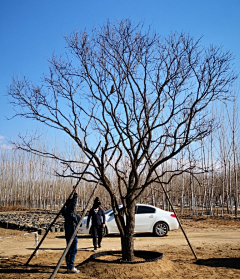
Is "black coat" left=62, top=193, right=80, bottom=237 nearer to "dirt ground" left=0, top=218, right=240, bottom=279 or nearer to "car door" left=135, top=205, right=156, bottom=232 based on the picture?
"dirt ground" left=0, top=218, right=240, bottom=279

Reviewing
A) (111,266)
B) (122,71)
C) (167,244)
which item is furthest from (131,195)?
(167,244)

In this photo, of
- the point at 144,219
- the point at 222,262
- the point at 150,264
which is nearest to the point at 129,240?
the point at 150,264

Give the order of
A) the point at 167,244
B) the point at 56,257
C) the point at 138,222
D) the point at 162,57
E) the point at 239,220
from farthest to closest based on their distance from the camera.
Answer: the point at 239,220
the point at 138,222
the point at 167,244
the point at 56,257
the point at 162,57

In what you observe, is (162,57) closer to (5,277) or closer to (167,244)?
(5,277)

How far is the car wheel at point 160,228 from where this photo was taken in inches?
508

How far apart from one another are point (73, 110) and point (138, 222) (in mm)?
7349

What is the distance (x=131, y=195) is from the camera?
6.64m

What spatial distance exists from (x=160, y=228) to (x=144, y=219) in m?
0.76

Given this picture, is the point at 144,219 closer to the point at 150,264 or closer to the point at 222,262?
the point at 222,262

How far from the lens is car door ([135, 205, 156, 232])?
1288 cm

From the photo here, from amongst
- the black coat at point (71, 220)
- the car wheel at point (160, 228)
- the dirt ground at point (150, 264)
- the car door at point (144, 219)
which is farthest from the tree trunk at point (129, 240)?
the car wheel at point (160, 228)

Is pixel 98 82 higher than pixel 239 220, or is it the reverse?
pixel 98 82

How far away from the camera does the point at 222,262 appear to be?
721 cm

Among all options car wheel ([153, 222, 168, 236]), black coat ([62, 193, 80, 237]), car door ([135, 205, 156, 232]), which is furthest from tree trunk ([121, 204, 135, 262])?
car wheel ([153, 222, 168, 236])
